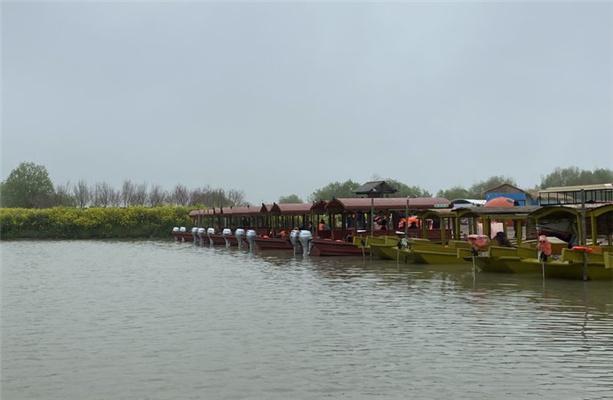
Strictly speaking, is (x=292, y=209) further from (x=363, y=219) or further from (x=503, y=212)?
(x=503, y=212)

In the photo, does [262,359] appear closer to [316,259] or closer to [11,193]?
[316,259]

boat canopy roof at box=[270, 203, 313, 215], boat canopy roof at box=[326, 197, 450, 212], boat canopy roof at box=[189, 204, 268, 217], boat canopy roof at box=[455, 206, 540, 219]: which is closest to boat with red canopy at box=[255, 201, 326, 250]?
boat canopy roof at box=[270, 203, 313, 215]

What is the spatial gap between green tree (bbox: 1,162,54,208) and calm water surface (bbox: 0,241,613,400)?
79.2 meters

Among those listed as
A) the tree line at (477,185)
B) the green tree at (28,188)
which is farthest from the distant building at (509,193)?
the green tree at (28,188)

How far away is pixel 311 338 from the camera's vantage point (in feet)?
43.8

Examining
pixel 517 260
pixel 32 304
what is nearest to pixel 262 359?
pixel 32 304

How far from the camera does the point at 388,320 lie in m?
15.1

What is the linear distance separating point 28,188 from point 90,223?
37557mm

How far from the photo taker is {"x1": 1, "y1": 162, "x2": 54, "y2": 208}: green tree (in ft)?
324

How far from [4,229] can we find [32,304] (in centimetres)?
5468

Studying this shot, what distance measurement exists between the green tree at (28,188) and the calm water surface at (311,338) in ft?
260

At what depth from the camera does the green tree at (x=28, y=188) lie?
98.6 meters

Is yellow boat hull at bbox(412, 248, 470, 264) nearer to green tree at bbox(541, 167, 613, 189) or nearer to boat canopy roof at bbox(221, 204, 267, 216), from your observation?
boat canopy roof at bbox(221, 204, 267, 216)

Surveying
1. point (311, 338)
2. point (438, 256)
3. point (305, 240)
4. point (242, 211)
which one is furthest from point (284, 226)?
point (311, 338)
